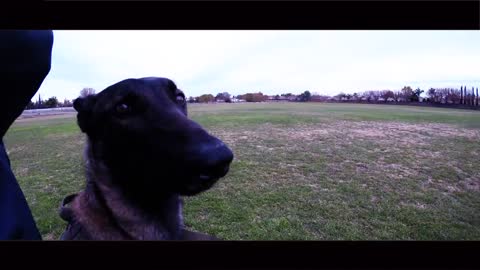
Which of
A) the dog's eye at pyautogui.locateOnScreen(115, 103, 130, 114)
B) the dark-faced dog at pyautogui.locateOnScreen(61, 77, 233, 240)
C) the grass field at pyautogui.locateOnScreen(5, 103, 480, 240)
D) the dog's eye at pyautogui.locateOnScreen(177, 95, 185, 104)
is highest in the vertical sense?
the dog's eye at pyautogui.locateOnScreen(177, 95, 185, 104)

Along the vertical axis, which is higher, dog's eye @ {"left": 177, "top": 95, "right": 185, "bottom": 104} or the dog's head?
dog's eye @ {"left": 177, "top": 95, "right": 185, "bottom": 104}

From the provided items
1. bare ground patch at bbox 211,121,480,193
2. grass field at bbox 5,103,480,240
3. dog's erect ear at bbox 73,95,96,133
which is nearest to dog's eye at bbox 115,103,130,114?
dog's erect ear at bbox 73,95,96,133

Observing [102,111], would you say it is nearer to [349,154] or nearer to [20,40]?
[20,40]

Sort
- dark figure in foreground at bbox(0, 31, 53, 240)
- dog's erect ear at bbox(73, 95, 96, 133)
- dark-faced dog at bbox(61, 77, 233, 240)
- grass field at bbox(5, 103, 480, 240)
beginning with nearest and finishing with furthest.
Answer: dark figure in foreground at bbox(0, 31, 53, 240)
dark-faced dog at bbox(61, 77, 233, 240)
dog's erect ear at bbox(73, 95, 96, 133)
grass field at bbox(5, 103, 480, 240)

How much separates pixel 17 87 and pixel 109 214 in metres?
0.47

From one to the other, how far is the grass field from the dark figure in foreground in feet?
1.37

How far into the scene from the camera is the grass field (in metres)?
2.08

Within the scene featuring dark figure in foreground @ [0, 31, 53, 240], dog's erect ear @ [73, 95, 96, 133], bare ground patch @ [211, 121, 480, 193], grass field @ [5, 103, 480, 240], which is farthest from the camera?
bare ground patch @ [211, 121, 480, 193]

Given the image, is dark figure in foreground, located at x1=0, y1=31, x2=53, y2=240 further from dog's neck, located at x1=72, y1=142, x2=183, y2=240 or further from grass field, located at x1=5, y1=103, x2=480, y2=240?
grass field, located at x1=5, y1=103, x2=480, y2=240

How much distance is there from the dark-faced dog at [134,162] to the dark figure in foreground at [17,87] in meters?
0.14

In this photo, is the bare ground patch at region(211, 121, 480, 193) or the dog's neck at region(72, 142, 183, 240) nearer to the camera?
the dog's neck at region(72, 142, 183, 240)
